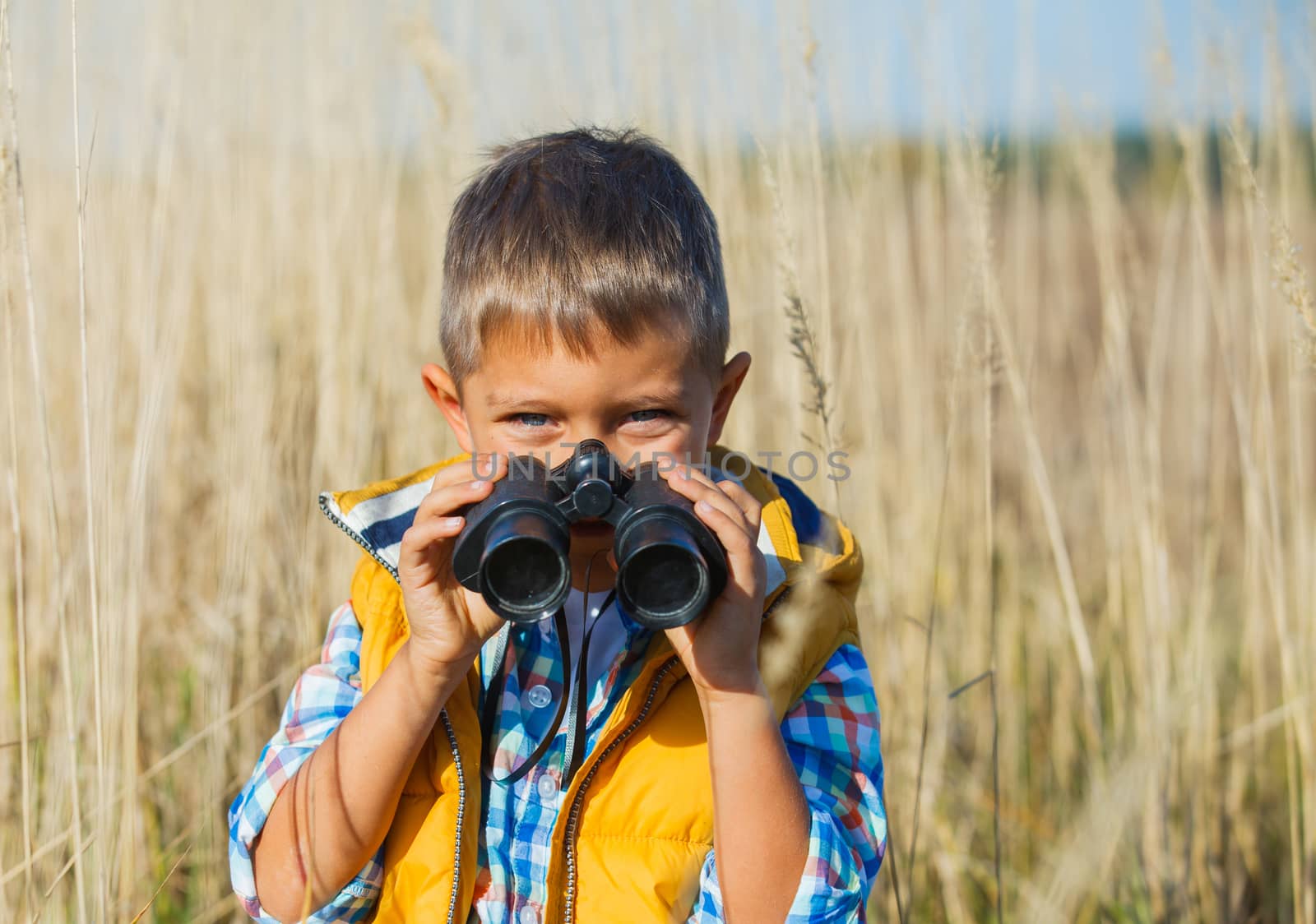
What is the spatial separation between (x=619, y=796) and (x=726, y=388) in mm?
522

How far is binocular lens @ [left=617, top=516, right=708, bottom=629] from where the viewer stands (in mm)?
992

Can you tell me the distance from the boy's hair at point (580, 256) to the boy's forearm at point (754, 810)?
0.42 meters

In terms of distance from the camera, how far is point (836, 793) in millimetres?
1235

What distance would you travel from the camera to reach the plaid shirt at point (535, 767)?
48.1 inches

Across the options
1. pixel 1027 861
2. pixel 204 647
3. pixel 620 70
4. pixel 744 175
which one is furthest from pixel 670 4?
pixel 1027 861

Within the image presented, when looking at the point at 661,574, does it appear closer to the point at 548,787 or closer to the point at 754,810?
the point at 754,810

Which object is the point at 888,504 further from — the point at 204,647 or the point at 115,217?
the point at 115,217

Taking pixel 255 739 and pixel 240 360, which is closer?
pixel 255 739

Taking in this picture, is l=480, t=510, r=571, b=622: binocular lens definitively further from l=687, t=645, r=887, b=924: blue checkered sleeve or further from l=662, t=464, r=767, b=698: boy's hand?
l=687, t=645, r=887, b=924: blue checkered sleeve

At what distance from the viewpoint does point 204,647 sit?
7.22 ft

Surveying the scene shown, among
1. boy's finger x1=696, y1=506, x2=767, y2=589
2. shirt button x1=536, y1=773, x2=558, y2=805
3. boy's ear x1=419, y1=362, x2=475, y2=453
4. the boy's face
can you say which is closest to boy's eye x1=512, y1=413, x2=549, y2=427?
the boy's face

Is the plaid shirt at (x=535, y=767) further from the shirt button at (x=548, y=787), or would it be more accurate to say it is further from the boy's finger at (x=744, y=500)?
the boy's finger at (x=744, y=500)

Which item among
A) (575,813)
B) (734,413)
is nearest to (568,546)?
(575,813)

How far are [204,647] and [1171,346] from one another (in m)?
4.07
